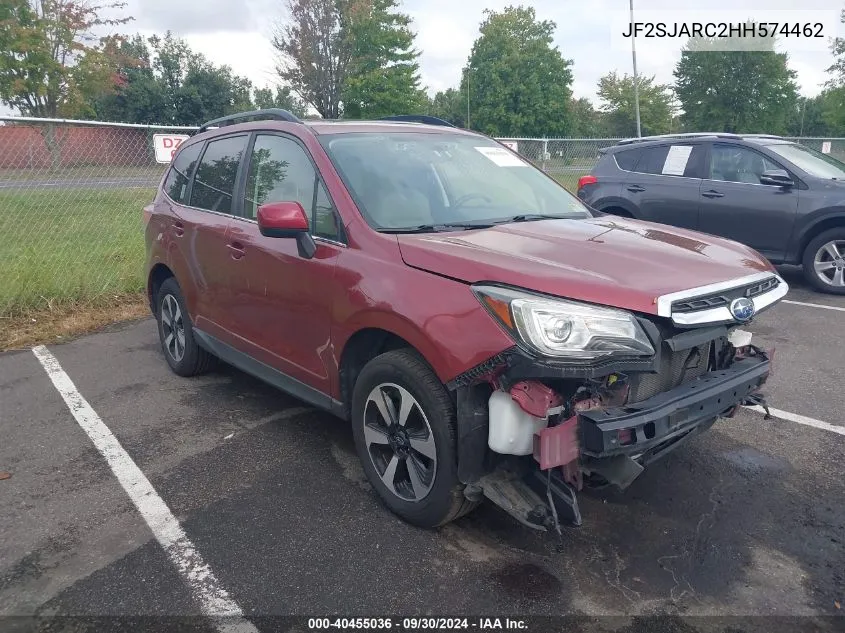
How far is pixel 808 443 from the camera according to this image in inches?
152

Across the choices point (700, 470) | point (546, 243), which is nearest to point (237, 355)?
point (546, 243)

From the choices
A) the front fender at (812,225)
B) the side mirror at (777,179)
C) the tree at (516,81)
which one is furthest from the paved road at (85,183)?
the tree at (516,81)

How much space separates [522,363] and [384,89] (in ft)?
103

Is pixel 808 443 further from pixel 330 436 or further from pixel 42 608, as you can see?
pixel 42 608

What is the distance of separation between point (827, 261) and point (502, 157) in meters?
5.34

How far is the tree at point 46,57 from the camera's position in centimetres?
2438

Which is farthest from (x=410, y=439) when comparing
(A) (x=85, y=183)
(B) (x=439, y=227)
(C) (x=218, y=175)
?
(A) (x=85, y=183)

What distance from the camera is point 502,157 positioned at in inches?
164

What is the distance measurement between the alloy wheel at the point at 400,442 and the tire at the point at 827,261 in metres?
6.52

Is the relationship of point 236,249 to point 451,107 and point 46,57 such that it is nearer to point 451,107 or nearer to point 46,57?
point 46,57

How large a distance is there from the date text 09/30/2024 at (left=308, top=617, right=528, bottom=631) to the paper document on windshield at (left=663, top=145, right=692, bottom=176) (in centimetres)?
723

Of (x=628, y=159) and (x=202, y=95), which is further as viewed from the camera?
(x=202, y=95)

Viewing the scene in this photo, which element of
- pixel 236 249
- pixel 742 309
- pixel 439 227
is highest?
pixel 439 227

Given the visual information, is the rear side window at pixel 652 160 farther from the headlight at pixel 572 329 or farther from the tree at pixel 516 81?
the tree at pixel 516 81
